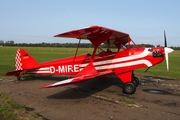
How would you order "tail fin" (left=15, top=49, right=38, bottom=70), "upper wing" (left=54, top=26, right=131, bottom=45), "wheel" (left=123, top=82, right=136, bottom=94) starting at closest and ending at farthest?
1. "upper wing" (left=54, top=26, right=131, bottom=45)
2. "wheel" (left=123, top=82, right=136, bottom=94)
3. "tail fin" (left=15, top=49, right=38, bottom=70)

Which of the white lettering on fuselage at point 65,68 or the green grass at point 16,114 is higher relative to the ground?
the white lettering on fuselage at point 65,68

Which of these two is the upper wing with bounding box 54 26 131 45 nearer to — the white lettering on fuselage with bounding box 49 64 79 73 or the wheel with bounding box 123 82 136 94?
the white lettering on fuselage with bounding box 49 64 79 73

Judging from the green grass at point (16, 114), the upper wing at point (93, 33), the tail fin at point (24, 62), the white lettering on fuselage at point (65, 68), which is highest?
the upper wing at point (93, 33)

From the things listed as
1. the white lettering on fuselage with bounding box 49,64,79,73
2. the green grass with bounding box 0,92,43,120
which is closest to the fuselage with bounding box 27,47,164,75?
the white lettering on fuselage with bounding box 49,64,79,73

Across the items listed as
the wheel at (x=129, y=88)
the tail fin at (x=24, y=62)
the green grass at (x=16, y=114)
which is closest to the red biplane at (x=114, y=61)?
the wheel at (x=129, y=88)

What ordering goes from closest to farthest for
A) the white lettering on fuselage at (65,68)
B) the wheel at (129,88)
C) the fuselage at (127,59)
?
the wheel at (129,88), the fuselage at (127,59), the white lettering on fuselage at (65,68)

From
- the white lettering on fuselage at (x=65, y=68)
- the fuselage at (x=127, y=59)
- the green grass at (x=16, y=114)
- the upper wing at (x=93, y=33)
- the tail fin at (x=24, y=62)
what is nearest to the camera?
the green grass at (x=16, y=114)

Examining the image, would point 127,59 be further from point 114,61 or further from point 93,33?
point 93,33

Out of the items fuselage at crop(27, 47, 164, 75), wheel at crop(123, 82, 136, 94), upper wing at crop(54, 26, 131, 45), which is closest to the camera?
upper wing at crop(54, 26, 131, 45)

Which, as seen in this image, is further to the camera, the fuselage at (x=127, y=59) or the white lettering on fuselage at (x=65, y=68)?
the white lettering on fuselage at (x=65, y=68)

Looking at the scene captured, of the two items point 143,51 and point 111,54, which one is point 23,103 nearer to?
point 111,54

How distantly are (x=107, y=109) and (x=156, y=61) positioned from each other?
3870 millimetres

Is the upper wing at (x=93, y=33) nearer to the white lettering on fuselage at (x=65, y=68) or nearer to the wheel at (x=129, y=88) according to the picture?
the white lettering on fuselage at (x=65, y=68)

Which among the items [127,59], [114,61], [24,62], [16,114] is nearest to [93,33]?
[114,61]
